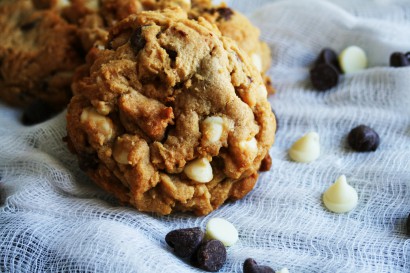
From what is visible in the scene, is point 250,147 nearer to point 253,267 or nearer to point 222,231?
point 222,231

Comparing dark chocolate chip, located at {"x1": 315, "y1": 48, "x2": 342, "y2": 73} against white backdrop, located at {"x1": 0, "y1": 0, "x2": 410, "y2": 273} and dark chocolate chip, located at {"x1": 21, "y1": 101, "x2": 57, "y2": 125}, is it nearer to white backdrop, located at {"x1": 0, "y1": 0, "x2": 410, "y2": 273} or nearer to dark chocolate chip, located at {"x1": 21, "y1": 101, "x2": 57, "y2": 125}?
white backdrop, located at {"x1": 0, "y1": 0, "x2": 410, "y2": 273}

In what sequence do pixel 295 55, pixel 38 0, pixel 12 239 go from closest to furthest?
pixel 12 239
pixel 38 0
pixel 295 55

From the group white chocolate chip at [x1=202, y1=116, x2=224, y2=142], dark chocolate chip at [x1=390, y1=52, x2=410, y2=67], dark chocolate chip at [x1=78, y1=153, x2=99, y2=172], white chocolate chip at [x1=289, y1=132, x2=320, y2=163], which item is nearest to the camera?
white chocolate chip at [x1=202, y1=116, x2=224, y2=142]

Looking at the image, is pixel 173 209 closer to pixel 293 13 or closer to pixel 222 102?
pixel 222 102

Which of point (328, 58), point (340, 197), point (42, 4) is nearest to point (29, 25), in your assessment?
point (42, 4)

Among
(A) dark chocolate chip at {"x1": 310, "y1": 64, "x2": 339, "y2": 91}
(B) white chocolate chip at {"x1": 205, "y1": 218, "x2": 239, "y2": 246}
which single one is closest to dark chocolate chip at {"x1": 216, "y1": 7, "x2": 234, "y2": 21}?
(A) dark chocolate chip at {"x1": 310, "y1": 64, "x2": 339, "y2": 91}

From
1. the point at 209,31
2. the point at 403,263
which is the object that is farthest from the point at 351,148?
the point at 209,31
